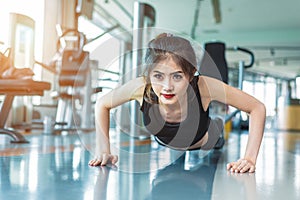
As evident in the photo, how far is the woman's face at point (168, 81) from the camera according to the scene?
1406mm

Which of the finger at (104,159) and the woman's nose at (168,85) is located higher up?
the woman's nose at (168,85)

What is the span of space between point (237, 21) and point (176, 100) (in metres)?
6.75

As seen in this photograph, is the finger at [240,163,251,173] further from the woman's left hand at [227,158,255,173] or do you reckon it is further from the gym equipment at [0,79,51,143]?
the gym equipment at [0,79,51,143]

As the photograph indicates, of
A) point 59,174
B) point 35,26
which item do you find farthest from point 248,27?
point 59,174

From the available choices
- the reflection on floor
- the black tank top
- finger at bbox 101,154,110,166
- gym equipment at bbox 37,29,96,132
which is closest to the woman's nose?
the black tank top

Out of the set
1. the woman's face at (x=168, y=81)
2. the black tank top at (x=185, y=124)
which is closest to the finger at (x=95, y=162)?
the black tank top at (x=185, y=124)

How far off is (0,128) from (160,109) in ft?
5.55

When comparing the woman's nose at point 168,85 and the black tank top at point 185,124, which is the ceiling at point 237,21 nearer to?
the black tank top at point 185,124

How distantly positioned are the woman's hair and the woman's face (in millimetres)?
23

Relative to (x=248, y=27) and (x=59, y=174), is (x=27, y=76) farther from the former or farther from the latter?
(x=248, y=27)

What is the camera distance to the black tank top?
1550 millimetres

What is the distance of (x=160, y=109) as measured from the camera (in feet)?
5.21

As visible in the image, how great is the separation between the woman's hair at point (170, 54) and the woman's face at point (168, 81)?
0.02 m

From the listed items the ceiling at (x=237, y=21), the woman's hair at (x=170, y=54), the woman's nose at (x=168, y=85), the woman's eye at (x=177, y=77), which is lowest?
the woman's nose at (x=168, y=85)
